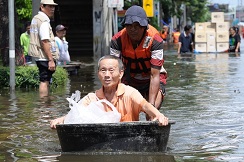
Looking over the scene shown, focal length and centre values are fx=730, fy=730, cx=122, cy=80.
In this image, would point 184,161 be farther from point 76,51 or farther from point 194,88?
point 76,51

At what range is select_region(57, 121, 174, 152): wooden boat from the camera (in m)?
6.85

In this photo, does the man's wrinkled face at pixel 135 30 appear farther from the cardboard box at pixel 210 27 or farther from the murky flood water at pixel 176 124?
the cardboard box at pixel 210 27

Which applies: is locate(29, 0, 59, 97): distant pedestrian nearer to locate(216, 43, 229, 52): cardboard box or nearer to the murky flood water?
the murky flood water

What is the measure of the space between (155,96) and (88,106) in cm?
112

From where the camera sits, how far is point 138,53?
7.82 meters

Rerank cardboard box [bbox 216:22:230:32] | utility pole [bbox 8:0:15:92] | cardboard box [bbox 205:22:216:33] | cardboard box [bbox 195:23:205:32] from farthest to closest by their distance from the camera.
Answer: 1. cardboard box [bbox 205:22:216:33]
2. cardboard box [bbox 195:23:205:32]
3. cardboard box [bbox 216:22:230:32]
4. utility pole [bbox 8:0:15:92]

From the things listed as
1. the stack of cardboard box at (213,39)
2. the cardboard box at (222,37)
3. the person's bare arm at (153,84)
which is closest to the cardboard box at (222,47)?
the stack of cardboard box at (213,39)

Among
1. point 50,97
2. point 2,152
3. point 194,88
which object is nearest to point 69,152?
point 2,152

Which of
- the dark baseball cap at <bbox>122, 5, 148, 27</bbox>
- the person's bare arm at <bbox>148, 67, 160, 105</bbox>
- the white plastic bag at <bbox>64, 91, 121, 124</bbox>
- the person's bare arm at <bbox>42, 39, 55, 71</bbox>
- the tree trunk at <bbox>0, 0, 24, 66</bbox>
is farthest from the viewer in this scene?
the tree trunk at <bbox>0, 0, 24, 66</bbox>

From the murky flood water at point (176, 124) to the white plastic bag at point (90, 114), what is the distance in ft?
1.08

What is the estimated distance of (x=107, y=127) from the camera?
22.4 feet

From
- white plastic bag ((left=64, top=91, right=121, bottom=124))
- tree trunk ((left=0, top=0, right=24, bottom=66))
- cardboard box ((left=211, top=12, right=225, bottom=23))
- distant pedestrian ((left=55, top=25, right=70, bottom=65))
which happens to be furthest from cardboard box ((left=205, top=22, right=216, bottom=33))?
white plastic bag ((left=64, top=91, right=121, bottom=124))

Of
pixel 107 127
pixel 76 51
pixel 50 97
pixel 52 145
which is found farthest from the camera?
pixel 76 51

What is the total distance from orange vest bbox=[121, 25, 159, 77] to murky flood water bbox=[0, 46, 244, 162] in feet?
3.00
